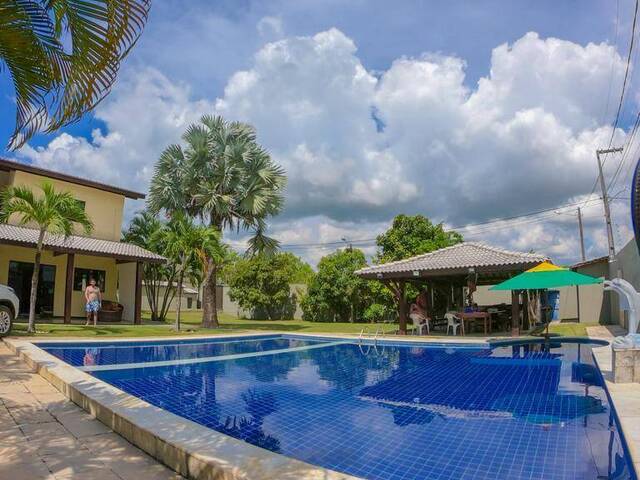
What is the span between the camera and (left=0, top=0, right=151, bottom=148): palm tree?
3295mm

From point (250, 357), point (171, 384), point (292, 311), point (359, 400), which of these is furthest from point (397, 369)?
point (292, 311)

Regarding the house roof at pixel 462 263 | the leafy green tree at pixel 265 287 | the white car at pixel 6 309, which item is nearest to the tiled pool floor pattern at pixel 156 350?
the white car at pixel 6 309

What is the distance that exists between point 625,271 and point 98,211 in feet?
72.2

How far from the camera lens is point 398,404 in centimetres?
689

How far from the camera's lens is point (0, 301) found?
10898 mm

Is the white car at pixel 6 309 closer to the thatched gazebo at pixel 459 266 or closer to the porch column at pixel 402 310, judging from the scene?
the thatched gazebo at pixel 459 266

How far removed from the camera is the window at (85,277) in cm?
1989

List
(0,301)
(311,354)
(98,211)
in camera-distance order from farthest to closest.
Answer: (98,211) → (311,354) → (0,301)

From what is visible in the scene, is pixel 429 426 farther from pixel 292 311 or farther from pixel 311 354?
pixel 292 311

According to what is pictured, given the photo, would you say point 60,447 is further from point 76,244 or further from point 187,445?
point 76,244

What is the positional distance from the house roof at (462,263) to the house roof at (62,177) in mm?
11592

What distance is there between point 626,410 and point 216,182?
17818 millimetres

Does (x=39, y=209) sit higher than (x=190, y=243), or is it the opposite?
(x=39, y=209)

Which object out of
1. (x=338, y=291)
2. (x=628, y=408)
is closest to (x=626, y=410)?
(x=628, y=408)
